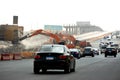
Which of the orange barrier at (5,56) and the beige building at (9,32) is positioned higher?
the beige building at (9,32)

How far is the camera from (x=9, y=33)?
66.6 metres

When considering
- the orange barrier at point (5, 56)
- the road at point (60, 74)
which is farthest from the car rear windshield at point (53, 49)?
the orange barrier at point (5, 56)

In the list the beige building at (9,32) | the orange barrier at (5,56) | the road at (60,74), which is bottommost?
the road at (60,74)

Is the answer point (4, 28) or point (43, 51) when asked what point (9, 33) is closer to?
point (4, 28)

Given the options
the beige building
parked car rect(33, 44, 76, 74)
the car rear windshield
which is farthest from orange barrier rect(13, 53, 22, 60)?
parked car rect(33, 44, 76, 74)

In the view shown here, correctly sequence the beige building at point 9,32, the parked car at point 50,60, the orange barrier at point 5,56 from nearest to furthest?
the parked car at point 50,60 < the orange barrier at point 5,56 < the beige building at point 9,32

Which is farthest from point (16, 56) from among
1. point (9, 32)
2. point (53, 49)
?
point (53, 49)

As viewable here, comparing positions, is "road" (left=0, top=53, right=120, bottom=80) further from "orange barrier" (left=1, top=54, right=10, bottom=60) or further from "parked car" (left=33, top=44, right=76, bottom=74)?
"orange barrier" (left=1, top=54, right=10, bottom=60)

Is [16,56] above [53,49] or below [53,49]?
below

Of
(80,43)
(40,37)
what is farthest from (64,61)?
(40,37)

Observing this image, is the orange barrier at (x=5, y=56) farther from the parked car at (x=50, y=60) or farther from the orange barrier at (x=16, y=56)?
the parked car at (x=50, y=60)

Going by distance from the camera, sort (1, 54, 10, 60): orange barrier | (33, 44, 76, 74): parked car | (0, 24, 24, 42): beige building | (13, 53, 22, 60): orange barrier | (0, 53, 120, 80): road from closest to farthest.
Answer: (0, 53, 120, 80): road < (33, 44, 76, 74): parked car < (1, 54, 10, 60): orange barrier < (13, 53, 22, 60): orange barrier < (0, 24, 24, 42): beige building

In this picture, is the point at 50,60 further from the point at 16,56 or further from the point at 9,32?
the point at 9,32

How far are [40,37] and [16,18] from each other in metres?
28.8
